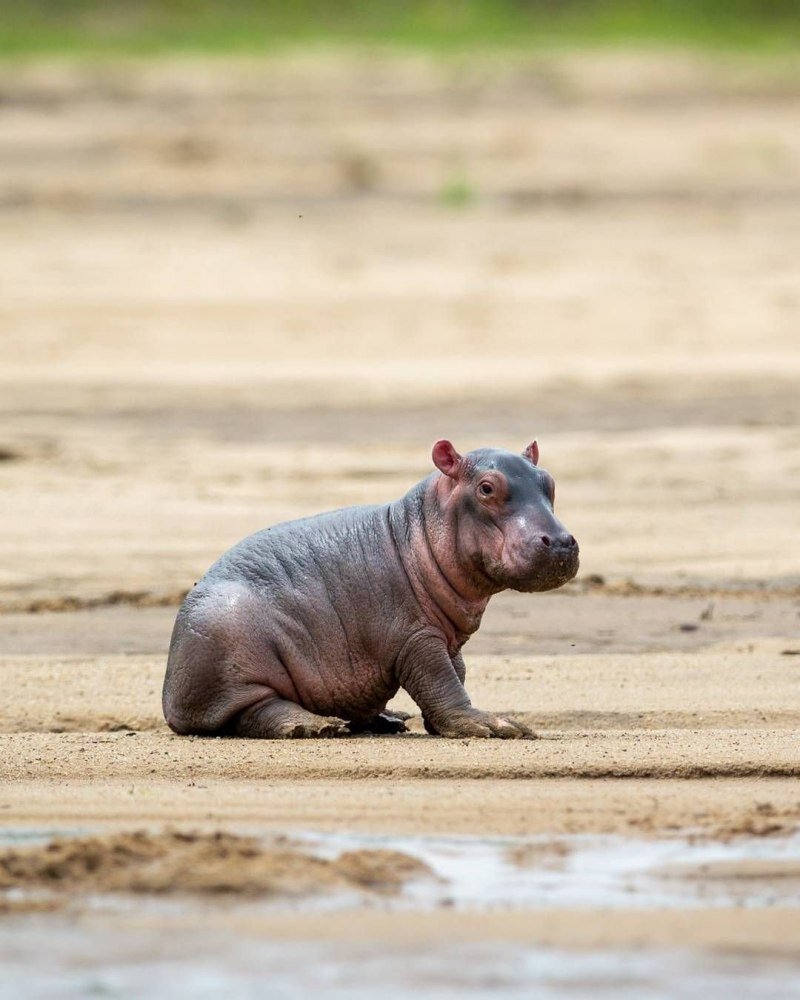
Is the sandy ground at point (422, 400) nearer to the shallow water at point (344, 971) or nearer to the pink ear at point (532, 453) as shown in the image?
the shallow water at point (344, 971)

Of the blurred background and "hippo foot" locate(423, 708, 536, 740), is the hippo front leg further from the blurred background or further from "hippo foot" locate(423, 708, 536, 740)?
the blurred background

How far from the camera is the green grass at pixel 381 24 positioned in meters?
27.0

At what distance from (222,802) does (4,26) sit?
74.3 ft

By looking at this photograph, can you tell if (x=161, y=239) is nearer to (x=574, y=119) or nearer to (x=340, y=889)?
(x=574, y=119)

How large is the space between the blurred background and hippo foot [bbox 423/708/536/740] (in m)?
2.99

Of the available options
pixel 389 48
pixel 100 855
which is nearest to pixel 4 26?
pixel 389 48

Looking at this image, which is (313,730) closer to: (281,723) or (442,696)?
(281,723)

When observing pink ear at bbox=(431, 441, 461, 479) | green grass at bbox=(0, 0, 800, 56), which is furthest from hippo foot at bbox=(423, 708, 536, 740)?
green grass at bbox=(0, 0, 800, 56)

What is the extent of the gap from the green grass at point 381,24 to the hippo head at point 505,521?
1932cm

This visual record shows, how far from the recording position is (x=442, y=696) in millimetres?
7527

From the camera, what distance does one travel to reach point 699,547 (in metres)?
11.3

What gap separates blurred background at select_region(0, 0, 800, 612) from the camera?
12312mm

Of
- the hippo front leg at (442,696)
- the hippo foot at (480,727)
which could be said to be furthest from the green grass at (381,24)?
the hippo foot at (480,727)

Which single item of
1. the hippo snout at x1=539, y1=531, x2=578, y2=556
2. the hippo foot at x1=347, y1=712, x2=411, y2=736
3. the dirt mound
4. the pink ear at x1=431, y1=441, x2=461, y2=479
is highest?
the pink ear at x1=431, y1=441, x2=461, y2=479
